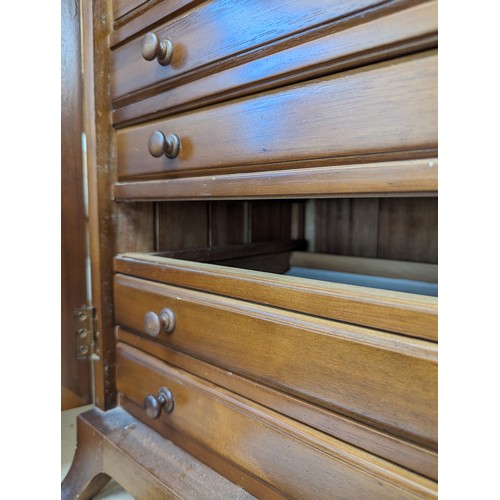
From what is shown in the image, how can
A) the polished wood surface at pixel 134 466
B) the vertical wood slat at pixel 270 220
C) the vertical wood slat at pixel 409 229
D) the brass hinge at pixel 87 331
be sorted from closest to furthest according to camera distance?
the polished wood surface at pixel 134 466 < the brass hinge at pixel 87 331 < the vertical wood slat at pixel 409 229 < the vertical wood slat at pixel 270 220

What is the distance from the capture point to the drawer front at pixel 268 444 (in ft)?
1.28

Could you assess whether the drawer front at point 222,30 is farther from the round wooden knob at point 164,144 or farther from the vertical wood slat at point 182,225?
the vertical wood slat at point 182,225

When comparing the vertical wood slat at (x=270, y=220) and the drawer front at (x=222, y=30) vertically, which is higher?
the drawer front at (x=222, y=30)

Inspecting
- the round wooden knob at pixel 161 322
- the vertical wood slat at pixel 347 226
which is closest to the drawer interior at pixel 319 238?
the vertical wood slat at pixel 347 226

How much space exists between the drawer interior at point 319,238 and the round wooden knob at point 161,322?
6.2 inches

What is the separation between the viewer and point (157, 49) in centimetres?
56

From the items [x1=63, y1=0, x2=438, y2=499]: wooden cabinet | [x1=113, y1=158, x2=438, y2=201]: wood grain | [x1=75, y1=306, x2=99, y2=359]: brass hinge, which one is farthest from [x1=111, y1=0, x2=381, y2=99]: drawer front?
[x1=75, y1=306, x2=99, y2=359]: brass hinge

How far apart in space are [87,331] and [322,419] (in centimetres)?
50

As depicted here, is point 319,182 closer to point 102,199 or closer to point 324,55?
point 324,55

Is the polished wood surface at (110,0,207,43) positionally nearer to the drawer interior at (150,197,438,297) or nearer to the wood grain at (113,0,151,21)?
the wood grain at (113,0,151,21)

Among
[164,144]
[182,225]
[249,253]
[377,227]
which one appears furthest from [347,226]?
[164,144]

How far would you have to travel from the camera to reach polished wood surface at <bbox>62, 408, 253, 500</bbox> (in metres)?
0.54
